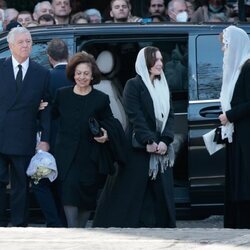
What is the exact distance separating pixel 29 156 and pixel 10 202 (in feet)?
1.46

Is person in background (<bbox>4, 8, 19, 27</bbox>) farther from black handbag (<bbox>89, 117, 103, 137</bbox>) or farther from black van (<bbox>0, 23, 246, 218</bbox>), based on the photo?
black handbag (<bbox>89, 117, 103, 137</bbox>)

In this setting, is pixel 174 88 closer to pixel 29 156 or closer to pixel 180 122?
pixel 180 122

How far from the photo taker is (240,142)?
980 centimetres

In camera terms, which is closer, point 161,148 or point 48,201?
point 161,148

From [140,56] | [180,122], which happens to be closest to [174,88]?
[180,122]

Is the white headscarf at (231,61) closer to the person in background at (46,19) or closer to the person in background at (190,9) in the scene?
the person in background at (46,19)

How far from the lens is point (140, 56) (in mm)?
10383

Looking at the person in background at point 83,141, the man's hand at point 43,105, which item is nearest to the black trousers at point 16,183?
the person in background at point 83,141

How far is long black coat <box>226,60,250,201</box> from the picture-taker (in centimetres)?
972

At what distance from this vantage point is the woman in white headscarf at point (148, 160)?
10.3m

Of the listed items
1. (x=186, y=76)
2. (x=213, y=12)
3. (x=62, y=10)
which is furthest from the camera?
(x=213, y=12)

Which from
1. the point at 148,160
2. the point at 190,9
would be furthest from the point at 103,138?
the point at 190,9

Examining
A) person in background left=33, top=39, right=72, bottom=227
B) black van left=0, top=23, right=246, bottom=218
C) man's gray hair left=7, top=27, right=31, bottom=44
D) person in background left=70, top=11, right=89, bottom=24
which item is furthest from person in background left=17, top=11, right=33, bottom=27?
man's gray hair left=7, top=27, right=31, bottom=44

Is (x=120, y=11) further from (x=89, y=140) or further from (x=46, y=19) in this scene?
(x=89, y=140)
